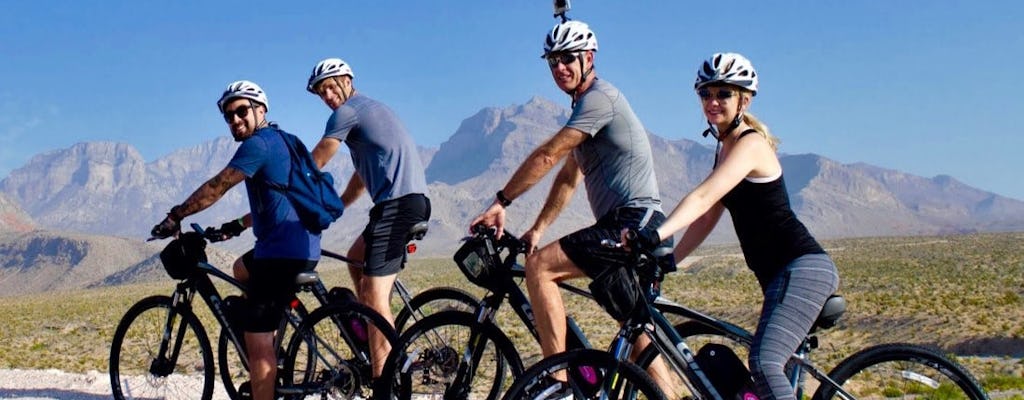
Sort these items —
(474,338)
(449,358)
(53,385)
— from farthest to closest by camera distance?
(53,385) → (449,358) → (474,338)

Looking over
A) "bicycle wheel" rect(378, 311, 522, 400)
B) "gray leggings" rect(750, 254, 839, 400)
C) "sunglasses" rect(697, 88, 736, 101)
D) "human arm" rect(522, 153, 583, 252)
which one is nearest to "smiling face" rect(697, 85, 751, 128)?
"sunglasses" rect(697, 88, 736, 101)

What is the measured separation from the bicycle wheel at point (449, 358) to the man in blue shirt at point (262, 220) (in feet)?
3.08

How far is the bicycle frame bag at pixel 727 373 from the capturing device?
4.12 metres

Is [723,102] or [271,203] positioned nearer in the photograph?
[723,102]

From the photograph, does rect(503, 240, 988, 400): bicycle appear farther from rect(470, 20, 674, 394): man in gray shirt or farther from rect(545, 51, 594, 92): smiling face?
rect(545, 51, 594, 92): smiling face

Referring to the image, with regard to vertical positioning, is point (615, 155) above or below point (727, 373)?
above

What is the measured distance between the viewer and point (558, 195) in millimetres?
5496

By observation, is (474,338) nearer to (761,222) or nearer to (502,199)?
(502,199)

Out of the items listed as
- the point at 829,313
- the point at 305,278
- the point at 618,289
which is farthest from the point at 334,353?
the point at 829,313

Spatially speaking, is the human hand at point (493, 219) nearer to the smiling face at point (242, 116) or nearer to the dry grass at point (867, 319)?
the smiling face at point (242, 116)

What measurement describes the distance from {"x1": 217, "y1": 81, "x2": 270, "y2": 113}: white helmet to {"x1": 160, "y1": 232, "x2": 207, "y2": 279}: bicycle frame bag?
103 cm

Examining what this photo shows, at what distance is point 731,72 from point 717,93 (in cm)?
14

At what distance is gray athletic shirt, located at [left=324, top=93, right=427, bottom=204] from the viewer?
591 cm

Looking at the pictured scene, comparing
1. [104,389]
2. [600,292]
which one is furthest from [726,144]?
[104,389]
